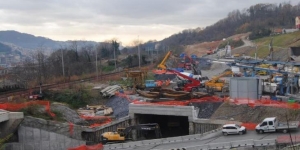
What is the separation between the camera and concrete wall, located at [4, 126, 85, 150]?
90.9 feet

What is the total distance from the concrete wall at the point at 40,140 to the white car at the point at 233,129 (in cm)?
1091

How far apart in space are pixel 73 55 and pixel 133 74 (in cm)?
3146

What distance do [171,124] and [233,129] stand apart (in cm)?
1084

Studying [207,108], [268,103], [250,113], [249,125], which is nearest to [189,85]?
[207,108]

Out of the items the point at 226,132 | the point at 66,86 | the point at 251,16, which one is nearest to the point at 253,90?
the point at 226,132

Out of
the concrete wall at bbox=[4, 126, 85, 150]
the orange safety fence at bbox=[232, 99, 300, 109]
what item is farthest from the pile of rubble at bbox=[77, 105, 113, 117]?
the orange safety fence at bbox=[232, 99, 300, 109]

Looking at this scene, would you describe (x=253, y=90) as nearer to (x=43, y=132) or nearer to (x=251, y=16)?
(x=43, y=132)

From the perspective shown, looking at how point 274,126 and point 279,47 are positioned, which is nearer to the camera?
point 274,126

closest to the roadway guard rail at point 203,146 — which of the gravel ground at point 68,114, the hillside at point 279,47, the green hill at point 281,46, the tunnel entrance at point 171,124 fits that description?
the gravel ground at point 68,114

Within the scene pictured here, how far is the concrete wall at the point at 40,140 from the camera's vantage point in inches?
1091

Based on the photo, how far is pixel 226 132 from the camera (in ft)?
79.8

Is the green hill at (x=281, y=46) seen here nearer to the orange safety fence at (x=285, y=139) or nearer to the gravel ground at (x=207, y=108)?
the gravel ground at (x=207, y=108)

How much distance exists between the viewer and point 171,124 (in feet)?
113

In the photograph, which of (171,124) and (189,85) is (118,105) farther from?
(189,85)
